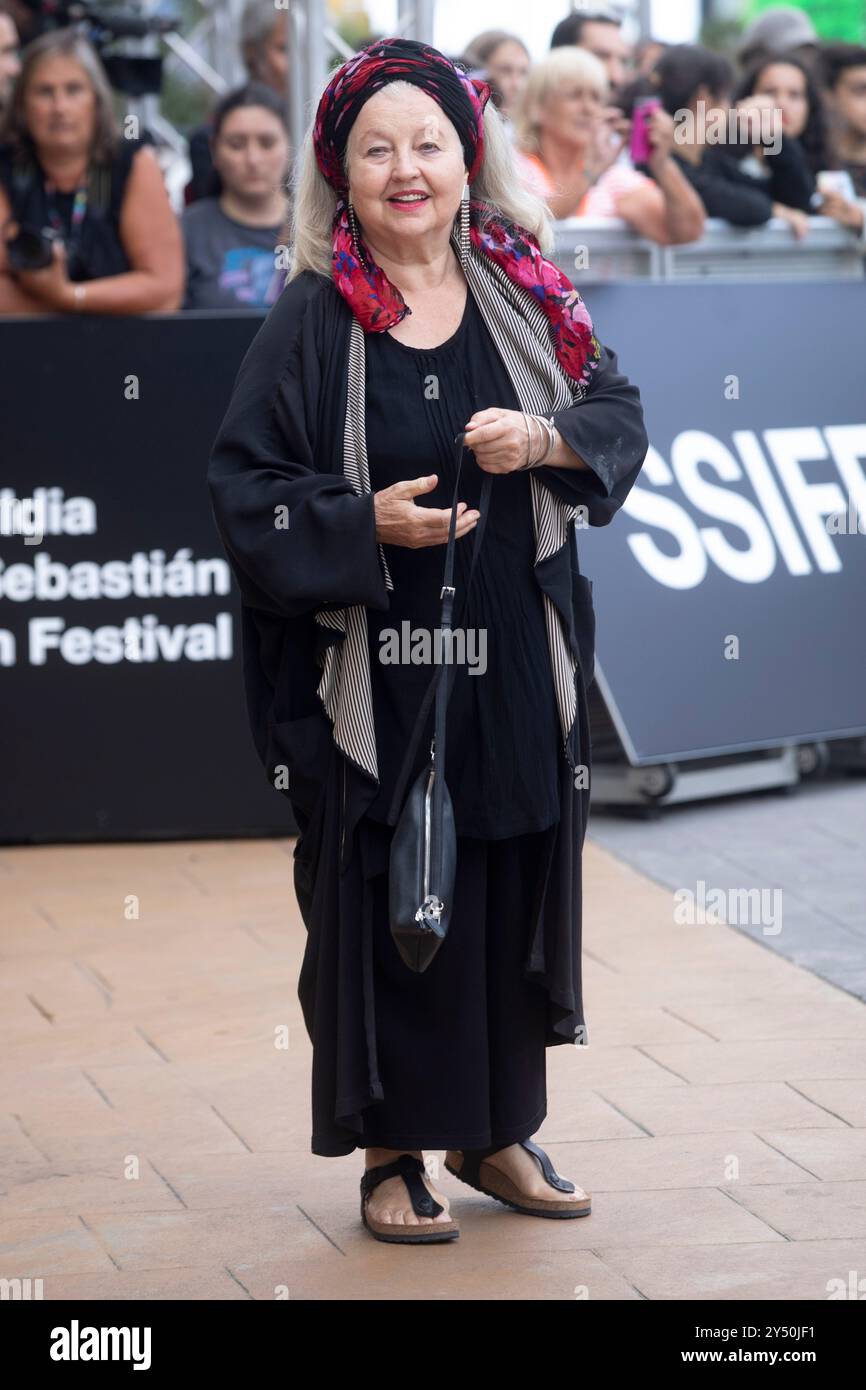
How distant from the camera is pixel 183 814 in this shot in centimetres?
655

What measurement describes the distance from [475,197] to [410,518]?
0.66 m

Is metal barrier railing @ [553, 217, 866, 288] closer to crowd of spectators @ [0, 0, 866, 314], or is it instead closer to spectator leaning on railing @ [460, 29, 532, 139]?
crowd of spectators @ [0, 0, 866, 314]

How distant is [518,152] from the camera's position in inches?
238

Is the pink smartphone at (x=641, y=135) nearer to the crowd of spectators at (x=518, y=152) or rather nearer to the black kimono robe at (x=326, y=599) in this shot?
the crowd of spectators at (x=518, y=152)

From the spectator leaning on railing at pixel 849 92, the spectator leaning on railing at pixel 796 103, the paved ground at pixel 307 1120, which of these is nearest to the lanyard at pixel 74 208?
the paved ground at pixel 307 1120

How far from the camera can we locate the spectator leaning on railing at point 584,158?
7117 mm

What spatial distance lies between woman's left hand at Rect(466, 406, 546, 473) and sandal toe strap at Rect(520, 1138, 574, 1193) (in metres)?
1.25

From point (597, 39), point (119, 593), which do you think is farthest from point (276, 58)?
point (119, 593)

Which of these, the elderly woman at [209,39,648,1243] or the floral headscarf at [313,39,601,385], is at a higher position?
the floral headscarf at [313,39,601,385]

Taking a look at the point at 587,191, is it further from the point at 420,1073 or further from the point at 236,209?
the point at 420,1073

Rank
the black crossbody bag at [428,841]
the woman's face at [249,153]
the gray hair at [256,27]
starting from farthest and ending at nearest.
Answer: the gray hair at [256,27]
the woman's face at [249,153]
the black crossbody bag at [428,841]

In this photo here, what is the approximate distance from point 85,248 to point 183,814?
1899mm

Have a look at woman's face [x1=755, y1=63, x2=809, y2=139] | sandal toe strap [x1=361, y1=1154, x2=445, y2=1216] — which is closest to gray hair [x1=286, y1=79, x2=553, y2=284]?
sandal toe strap [x1=361, y1=1154, x2=445, y2=1216]

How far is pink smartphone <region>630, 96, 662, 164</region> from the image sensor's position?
728 centimetres
